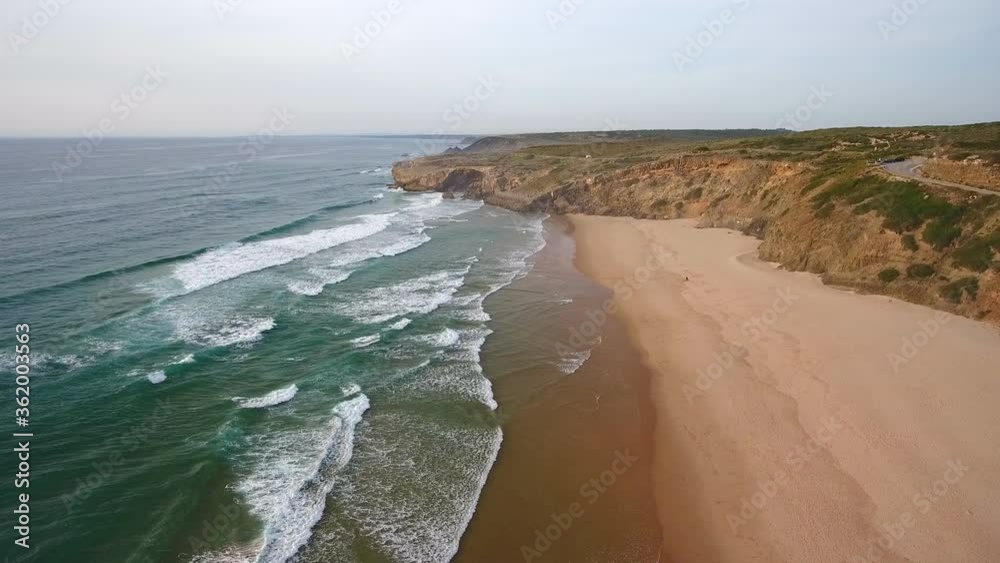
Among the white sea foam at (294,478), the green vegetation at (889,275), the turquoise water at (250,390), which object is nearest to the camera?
the white sea foam at (294,478)

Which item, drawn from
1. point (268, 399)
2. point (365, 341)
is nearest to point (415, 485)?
point (268, 399)

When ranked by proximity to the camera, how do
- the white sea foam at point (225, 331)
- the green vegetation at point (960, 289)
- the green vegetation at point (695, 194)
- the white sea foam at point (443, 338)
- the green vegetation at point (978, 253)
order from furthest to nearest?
1. the green vegetation at point (695, 194)
2. the white sea foam at point (443, 338)
3. the white sea foam at point (225, 331)
4. the green vegetation at point (978, 253)
5. the green vegetation at point (960, 289)

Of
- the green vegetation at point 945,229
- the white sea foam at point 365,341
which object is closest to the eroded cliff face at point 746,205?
the green vegetation at point 945,229

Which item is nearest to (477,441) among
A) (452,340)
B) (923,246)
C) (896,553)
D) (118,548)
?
(452,340)

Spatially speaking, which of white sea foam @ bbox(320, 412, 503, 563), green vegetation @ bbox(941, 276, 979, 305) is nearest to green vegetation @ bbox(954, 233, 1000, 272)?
green vegetation @ bbox(941, 276, 979, 305)

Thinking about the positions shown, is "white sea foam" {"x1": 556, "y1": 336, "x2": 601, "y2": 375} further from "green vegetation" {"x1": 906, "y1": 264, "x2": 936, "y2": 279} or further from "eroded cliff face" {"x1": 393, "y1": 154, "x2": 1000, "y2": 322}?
"green vegetation" {"x1": 906, "y1": 264, "x2": 936, "y2": 279}

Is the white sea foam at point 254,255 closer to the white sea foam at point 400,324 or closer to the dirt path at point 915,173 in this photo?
the white sea foam at point 400,324
